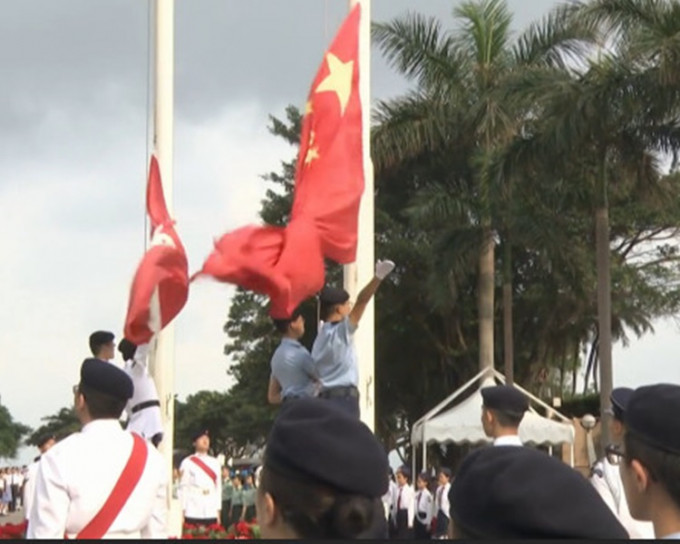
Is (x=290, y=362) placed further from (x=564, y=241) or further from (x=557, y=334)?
(x=557, y=334)

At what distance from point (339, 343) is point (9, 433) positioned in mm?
98174

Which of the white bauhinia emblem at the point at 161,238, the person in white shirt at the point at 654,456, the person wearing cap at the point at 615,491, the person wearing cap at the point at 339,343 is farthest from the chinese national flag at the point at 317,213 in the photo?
the person in white shirt at the point at 654,456

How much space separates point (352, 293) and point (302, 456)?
11707 millimetres

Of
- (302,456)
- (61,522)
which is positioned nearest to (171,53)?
(61,522)

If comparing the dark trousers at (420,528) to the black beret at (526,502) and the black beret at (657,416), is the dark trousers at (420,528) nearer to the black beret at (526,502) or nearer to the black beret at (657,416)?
the black beret at (657,416)

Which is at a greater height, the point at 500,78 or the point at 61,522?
the point at 500,78

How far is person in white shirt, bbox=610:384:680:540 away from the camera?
3.25 meters

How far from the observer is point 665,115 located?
2547cm

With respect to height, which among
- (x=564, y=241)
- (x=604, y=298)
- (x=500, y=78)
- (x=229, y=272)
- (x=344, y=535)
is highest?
(x=500, y=78)

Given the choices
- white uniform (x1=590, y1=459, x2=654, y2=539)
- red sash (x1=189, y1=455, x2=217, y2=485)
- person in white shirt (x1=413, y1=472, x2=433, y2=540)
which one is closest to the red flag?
white uniform (x1=590, y1=459, x2=654, y2=539)

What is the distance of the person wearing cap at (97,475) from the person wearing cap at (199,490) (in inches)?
538

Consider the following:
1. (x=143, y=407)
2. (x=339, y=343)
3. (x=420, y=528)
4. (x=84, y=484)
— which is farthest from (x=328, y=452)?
(x=420, y=528)

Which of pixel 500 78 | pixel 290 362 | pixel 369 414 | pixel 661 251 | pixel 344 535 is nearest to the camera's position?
pixel 344 535

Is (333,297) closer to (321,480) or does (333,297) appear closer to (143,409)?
(143,409)
